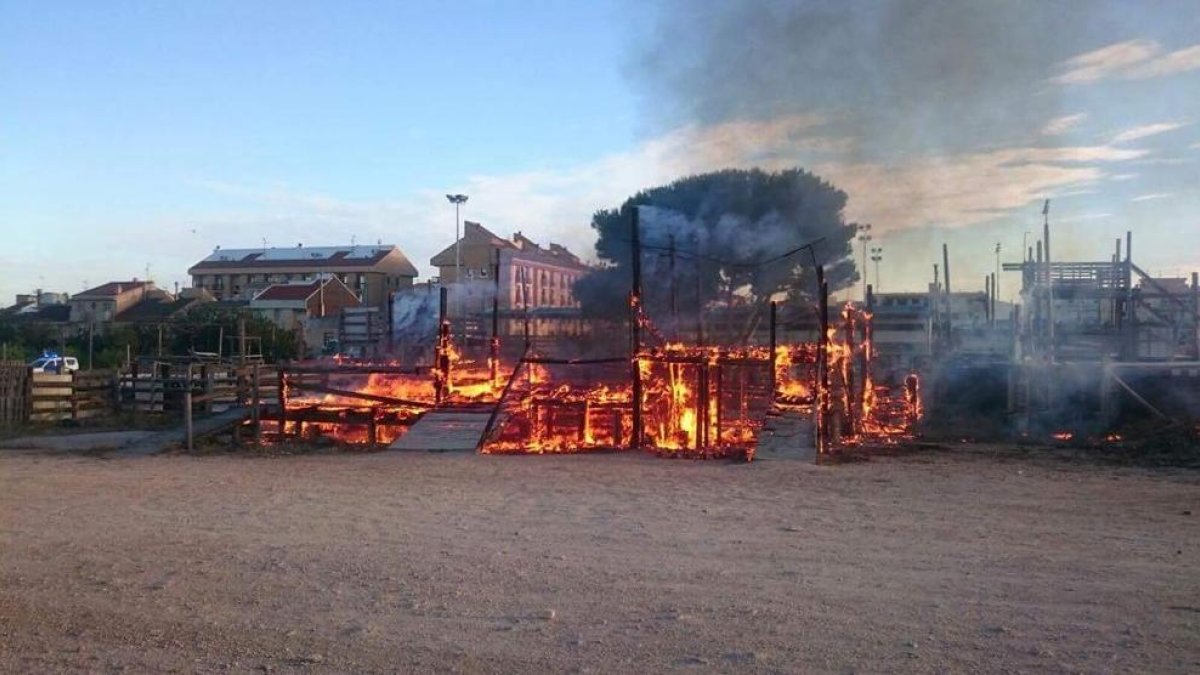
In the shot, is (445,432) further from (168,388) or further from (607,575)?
(168,388)

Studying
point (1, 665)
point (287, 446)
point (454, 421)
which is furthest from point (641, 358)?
point (1, 665)

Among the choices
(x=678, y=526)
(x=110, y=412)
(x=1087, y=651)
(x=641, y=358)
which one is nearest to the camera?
(x=1087, y=651)

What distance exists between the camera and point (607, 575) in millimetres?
9008

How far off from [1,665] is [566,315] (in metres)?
34.0

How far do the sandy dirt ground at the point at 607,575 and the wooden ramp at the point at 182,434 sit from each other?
5.17 m

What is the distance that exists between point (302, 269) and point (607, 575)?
78914 millimetres

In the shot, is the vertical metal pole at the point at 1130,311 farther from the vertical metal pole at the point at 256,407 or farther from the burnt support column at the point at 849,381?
the vertical metal pole at the point at 256,407

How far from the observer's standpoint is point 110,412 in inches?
1204

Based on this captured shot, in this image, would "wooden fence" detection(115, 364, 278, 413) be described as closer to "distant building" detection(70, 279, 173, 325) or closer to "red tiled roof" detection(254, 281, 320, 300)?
"red tiled roof" detection(254, 281, 320, 300)

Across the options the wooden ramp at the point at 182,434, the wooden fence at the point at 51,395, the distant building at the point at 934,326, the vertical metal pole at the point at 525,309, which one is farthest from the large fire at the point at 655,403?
the distant building at the point at 934,326

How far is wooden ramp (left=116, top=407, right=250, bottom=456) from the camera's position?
20.6m

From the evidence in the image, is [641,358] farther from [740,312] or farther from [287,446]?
[740,312]

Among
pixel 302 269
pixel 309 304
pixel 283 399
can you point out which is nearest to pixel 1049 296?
pixel 283 399

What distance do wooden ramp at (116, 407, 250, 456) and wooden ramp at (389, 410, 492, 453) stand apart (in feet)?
14.0
